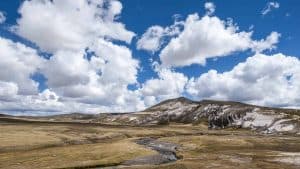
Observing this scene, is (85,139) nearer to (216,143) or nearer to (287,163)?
(216,143)

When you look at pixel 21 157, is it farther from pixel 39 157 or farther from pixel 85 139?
pixel 85 139

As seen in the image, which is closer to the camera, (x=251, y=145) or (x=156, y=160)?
(x=156, y=160)

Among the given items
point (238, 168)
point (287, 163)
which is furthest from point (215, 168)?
point (287, 163)

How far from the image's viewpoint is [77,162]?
8350cm

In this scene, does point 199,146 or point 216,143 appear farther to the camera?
point 216,143

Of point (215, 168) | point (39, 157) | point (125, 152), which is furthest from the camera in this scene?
point (125, 152)

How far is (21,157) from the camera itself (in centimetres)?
8988

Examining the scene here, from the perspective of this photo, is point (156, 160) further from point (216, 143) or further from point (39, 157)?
point (216, 143)

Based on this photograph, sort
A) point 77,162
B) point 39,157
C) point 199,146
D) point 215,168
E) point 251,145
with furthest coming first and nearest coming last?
point 251,145
point 199,146
point 39,157
point 77,162
point 215,168

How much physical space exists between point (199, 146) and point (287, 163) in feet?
149

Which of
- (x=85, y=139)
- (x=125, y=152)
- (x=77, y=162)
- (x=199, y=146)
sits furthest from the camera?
(x=85, y=139)

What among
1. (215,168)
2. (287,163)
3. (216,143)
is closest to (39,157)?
(215,168)

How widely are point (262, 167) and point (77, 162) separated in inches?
1534

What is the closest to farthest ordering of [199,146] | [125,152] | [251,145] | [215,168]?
[215,168]
[125,152]
[199,146]
[251,145]
